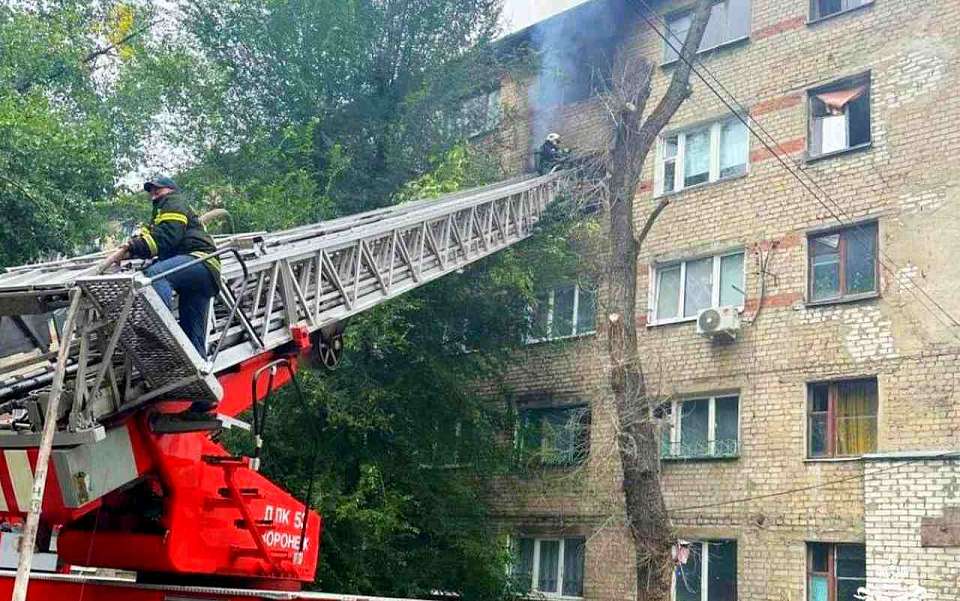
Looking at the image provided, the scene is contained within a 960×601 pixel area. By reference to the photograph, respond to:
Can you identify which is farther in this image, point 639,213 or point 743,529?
point 639,213

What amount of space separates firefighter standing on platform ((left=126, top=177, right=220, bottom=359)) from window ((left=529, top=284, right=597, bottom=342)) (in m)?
10.4

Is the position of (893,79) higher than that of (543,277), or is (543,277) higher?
(893,79)

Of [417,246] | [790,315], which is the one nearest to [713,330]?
[790,315]

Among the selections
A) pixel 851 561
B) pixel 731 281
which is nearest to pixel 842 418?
pixel 851 561

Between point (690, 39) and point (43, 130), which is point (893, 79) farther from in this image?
point (43, 130)

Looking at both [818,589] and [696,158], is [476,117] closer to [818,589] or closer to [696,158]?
[696,158]

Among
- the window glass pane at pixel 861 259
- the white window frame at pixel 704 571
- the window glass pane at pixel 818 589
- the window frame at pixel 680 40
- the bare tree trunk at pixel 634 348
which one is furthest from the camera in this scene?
the window frame at pixel 680 40

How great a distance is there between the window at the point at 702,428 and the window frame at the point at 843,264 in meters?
1.94

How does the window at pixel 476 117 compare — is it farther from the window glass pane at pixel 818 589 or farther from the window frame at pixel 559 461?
the window glass pane at pixel 818 589

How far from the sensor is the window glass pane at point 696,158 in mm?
15602

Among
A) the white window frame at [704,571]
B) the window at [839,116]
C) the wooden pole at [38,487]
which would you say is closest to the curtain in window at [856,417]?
the white window frame at [704,571]

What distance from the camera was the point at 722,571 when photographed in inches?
530

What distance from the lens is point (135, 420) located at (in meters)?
5.31

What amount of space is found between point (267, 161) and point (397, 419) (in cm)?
421
